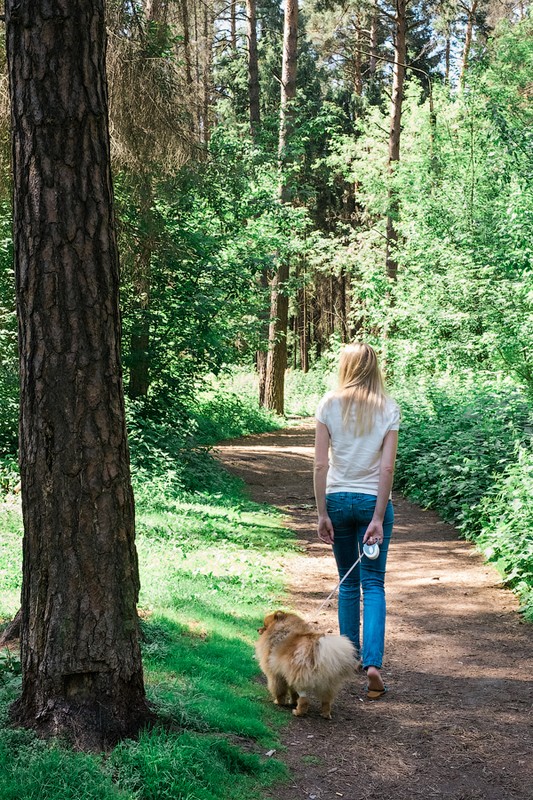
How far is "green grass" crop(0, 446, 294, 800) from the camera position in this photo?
3318 millimetres

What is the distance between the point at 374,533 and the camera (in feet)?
16.3

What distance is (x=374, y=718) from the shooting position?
15.6 feet

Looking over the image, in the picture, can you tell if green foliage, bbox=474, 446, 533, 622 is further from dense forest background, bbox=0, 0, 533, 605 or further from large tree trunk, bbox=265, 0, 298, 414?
large tree trunk, bbox=265, 0, 298, 414

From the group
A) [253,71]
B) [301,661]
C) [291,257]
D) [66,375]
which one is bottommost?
[301,661]

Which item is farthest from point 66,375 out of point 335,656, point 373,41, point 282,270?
point 373,41

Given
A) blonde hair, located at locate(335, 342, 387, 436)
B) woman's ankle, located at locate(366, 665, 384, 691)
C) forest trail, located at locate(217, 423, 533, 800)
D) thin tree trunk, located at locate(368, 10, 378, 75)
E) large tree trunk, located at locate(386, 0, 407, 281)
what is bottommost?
forest trail, located at locate(217, 423, 533, 800)

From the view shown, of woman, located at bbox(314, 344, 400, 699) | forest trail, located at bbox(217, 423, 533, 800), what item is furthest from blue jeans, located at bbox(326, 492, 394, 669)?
→ forest trail, located at bbox(217, 423, 533, 800)

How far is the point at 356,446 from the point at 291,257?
20.8 m

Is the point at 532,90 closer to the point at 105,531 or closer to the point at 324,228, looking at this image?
the point at 324,228

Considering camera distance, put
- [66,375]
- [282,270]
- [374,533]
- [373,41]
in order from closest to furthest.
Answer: [66,375] → [374,533] → [282,270] → [373,41]

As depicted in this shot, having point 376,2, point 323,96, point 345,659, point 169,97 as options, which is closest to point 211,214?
point 169,97

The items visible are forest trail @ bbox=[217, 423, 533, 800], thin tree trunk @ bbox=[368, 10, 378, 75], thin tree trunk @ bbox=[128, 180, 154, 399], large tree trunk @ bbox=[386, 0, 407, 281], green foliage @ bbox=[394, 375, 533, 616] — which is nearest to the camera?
forest trail @ bbox=[217, 423, 533, 800]

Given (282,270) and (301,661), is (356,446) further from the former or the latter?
(282,270)

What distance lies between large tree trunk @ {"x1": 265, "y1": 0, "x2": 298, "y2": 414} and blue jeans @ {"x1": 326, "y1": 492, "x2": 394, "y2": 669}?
16.7 m
